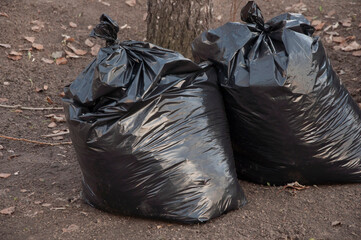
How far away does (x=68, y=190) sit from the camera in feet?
10.3

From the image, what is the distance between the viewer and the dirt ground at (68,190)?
257 cm

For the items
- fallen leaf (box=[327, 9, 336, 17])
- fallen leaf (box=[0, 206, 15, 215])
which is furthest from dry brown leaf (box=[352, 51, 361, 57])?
fallen leaf (box=[0, 206, 15, 215])

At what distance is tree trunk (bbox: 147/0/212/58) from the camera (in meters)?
3.59

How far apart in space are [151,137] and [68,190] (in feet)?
2.90

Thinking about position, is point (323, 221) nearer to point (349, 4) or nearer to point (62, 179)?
point (62, 179)

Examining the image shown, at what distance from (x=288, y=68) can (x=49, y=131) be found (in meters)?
2.12

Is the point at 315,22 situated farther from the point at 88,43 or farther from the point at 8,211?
the point at 8,211

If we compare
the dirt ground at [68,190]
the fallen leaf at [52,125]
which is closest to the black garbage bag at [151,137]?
the dirt ground at [68,190]

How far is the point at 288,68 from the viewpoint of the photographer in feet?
8.65

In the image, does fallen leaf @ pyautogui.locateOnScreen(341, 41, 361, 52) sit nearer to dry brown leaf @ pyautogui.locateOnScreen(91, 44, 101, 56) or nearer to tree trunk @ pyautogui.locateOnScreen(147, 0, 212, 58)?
tree trunk @ pyautogui.locateOnScreen(147, 0, 212, 58)

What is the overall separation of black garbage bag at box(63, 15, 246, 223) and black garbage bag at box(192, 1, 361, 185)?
0.65ft

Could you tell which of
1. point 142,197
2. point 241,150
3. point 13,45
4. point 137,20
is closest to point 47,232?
point 142,197

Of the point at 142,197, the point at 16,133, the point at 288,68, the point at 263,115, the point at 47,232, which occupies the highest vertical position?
the point at 288,68

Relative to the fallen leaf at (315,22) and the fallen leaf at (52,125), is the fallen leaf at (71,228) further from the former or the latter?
the fallen leaf at (315,22)
